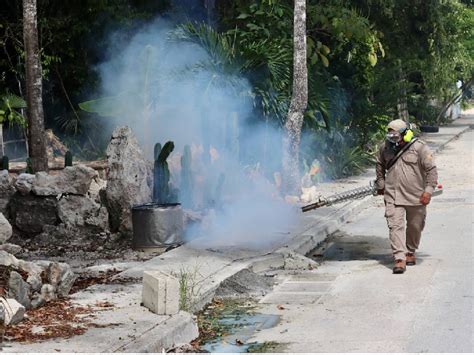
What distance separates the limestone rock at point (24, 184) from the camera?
14.0 metres

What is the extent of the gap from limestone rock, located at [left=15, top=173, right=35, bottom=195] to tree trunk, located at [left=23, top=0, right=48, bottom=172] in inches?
60.4

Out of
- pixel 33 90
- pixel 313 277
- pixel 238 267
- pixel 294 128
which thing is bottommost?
pixel 313 277

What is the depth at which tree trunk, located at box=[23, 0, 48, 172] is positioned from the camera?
615 inches

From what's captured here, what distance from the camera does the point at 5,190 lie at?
14281 millimetres

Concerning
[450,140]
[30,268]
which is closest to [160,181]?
[30,268]

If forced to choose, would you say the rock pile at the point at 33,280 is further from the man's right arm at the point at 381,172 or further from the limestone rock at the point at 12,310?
the man's right arm at the point at 381,172

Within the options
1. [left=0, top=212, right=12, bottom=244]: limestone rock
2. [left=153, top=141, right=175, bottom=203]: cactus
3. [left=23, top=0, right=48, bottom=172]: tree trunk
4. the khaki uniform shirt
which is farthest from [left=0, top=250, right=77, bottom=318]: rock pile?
[left=23, top=0, right=48, bottom=172]: tree trunk

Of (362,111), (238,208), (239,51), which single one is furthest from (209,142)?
(362,111)

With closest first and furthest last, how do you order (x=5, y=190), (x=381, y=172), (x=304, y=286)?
(x=304, y=286) < (x=381, y=172) < (x=5, y=190)

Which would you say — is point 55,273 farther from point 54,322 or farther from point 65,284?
point 54,322

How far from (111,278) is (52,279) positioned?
46.0 inches

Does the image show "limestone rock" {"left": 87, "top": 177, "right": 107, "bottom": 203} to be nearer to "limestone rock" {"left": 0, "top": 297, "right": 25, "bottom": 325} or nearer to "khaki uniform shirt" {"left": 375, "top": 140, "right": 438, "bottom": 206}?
"khaki uniform shirt" {"left": 375, "top": 140, "right": 438, "bottom": 206}

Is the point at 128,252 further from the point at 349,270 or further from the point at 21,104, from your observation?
the point at 21,104

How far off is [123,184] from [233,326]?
16.4 feet
